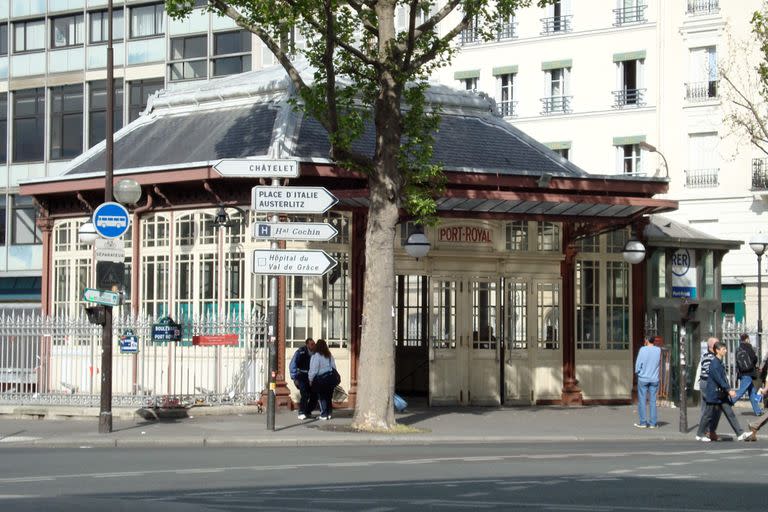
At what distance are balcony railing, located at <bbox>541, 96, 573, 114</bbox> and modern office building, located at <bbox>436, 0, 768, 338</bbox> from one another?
4 cm

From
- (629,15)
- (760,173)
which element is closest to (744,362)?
(760,173)

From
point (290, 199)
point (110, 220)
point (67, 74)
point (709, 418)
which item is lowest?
point (709, 418)

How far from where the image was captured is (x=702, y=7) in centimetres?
4931

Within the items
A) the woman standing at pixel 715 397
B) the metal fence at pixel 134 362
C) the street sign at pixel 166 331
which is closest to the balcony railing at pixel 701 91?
the metal fence at pixel 134 362

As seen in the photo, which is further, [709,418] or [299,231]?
[709,418]

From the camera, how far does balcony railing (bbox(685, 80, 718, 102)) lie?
48969mm

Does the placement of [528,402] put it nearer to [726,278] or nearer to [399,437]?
[399,437]

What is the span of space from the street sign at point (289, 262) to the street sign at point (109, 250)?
2.20m

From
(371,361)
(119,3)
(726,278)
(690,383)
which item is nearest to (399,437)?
(371,361)

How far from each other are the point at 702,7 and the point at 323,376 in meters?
28.0

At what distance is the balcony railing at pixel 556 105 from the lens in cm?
5212

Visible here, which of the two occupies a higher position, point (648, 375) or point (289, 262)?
point (289, 262)

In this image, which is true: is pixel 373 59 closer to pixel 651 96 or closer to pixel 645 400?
pixel 645 400

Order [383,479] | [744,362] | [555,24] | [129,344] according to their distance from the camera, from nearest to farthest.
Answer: [383,479], [129,344], [744,362], [555,24]
